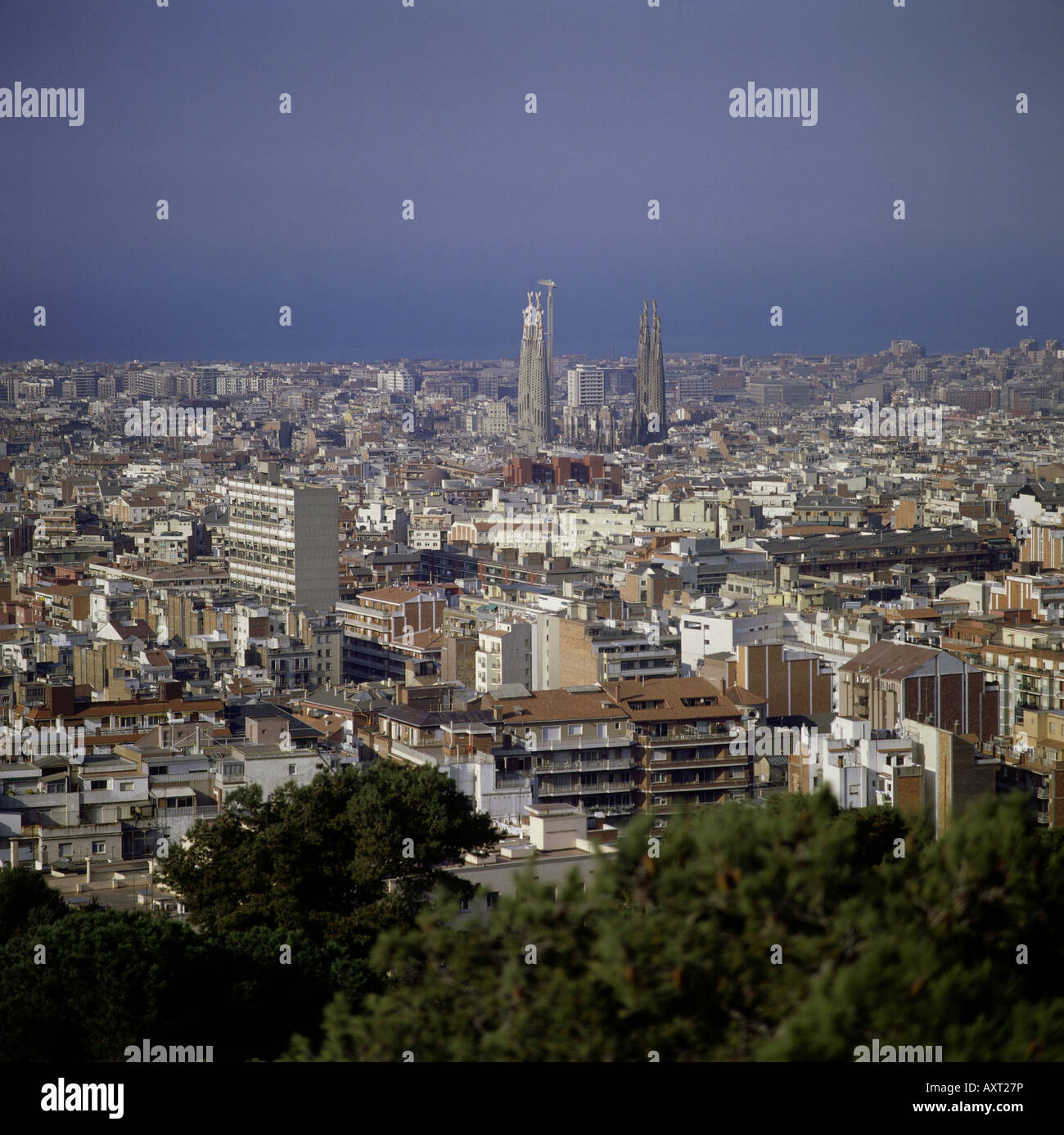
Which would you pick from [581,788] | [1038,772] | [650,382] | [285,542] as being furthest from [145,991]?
[650,382]

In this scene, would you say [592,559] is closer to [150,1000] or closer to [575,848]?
[575,848]

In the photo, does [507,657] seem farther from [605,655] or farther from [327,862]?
[327,862]

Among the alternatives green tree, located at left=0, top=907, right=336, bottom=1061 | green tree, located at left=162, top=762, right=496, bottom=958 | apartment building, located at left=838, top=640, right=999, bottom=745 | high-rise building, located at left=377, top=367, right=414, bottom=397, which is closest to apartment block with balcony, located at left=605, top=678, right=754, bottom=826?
apartment building, located at left=838, top=640, right=999, bottom=745

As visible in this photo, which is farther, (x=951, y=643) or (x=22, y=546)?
(x=22, y=546)

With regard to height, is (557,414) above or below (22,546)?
above

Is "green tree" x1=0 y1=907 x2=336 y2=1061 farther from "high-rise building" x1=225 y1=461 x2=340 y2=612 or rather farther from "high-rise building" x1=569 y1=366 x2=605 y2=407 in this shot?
"high-rise building" x1=569 y1=366 x2=605 y2=407

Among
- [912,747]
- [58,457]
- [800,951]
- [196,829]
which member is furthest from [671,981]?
[58,457]

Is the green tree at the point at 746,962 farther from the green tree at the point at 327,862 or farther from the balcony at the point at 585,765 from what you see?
the balcony at the point at 585,765
